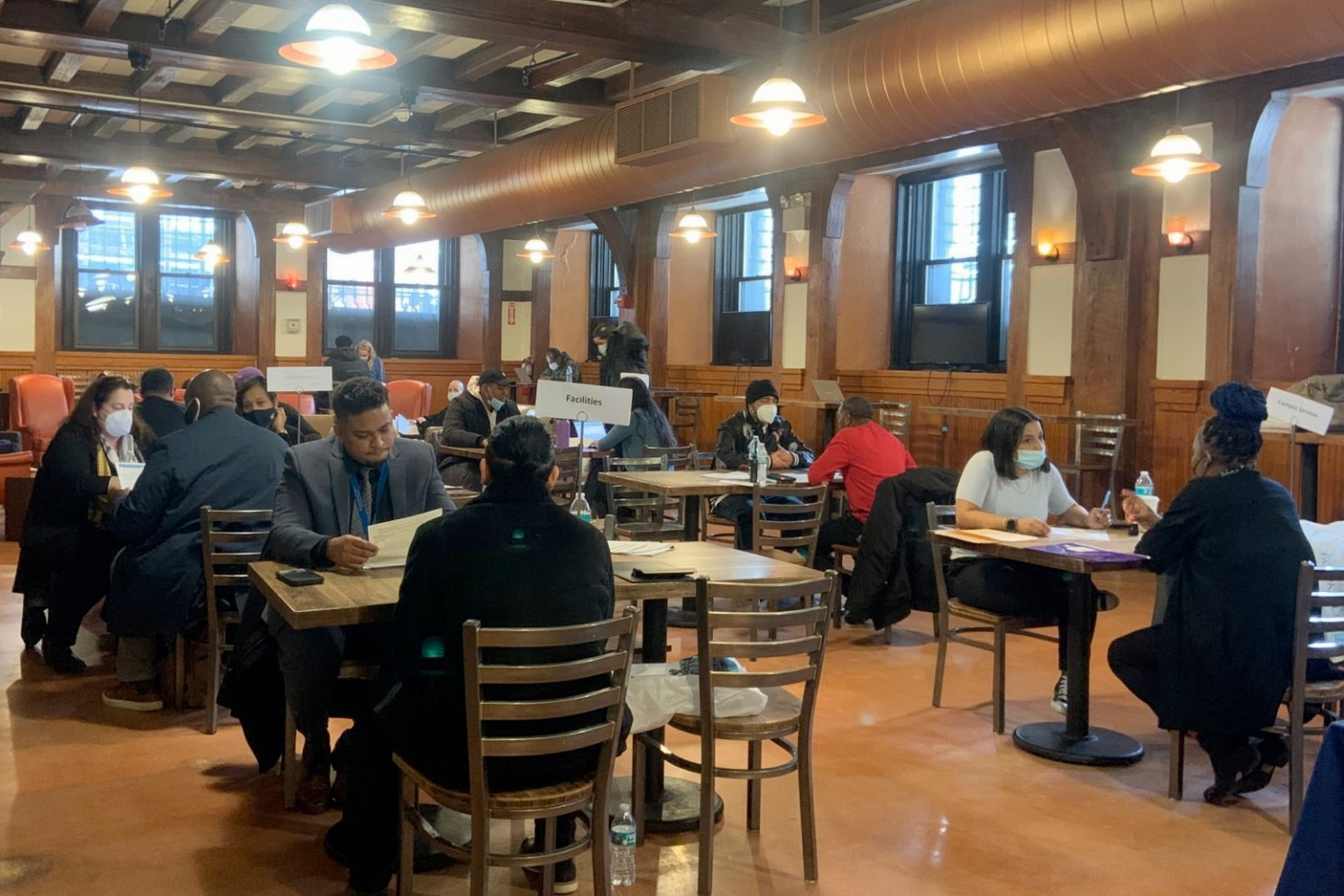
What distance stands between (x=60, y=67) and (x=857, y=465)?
21.9 feet

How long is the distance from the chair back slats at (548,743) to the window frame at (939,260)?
8.38 m

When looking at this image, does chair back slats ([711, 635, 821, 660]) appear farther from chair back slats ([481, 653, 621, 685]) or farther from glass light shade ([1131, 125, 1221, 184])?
glass light shade ([1131, 125, 1221, 184])

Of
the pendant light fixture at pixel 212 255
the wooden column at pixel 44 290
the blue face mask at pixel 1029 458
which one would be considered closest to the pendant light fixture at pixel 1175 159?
the blue face mask at pixel 1029 458

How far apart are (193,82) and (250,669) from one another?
8416mm

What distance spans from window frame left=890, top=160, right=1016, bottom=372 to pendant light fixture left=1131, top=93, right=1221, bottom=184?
11.1 ft

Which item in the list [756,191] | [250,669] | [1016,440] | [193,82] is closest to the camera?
[250,669]

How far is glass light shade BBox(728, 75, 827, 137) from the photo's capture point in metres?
5.48

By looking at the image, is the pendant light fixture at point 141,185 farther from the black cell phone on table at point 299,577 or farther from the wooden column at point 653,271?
the black cell phone on table at point 299,577

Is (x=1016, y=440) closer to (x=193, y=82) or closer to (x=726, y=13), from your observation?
(x=726, y=13)

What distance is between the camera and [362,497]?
373 cm

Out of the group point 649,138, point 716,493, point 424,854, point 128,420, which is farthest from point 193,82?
point 424,854

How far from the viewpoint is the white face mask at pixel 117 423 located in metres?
5.49

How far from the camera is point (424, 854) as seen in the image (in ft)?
11.0

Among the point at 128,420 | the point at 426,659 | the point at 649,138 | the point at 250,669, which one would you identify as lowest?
the point at 250,669
